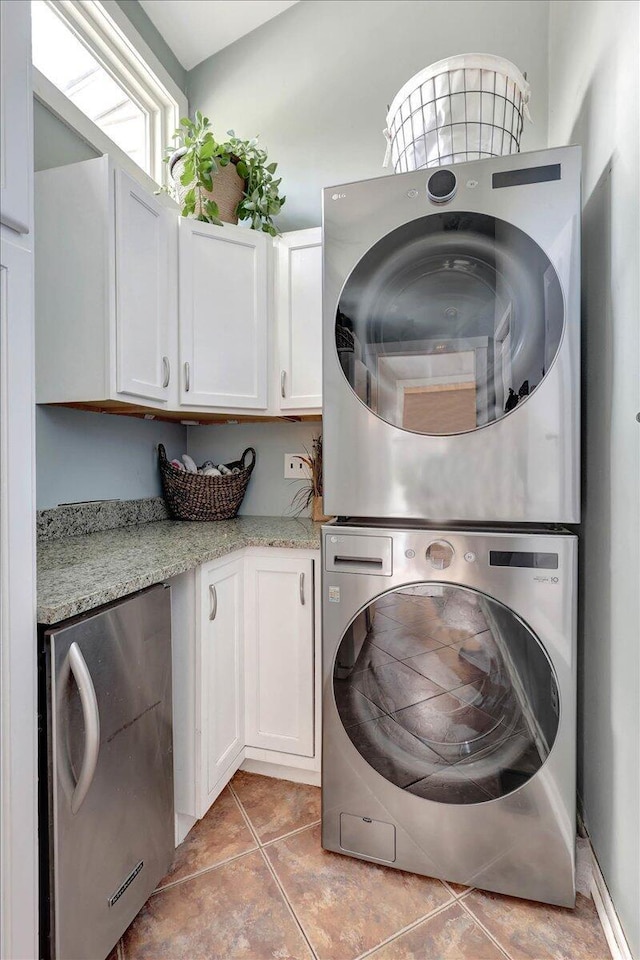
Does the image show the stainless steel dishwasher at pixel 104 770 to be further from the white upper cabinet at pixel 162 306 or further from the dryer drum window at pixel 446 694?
the white upper cabinet at pixel 162 306

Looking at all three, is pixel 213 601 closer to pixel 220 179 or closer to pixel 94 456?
pixel 94 456

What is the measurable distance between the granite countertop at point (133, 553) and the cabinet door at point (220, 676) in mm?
109

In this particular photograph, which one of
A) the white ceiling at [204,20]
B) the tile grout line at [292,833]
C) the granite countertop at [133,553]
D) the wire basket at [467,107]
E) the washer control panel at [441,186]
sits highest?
the white ceiling at [204,20]

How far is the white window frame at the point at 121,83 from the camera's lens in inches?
60.5

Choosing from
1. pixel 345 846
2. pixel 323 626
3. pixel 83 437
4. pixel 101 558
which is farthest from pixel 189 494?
pixel 345 846

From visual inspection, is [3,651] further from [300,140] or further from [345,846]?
[300,140]

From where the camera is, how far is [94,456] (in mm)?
1679

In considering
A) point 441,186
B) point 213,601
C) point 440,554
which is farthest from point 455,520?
point 441,186

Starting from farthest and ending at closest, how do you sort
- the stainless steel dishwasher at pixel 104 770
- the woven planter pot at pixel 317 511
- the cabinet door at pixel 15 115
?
1. the woven planter pot at pixel 317 511
2. the stainless steel dishwasher at pixel 104 770
3. the cabinet door at pixel 15 115

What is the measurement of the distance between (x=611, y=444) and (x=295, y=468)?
1.27m

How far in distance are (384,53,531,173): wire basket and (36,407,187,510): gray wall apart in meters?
1.38

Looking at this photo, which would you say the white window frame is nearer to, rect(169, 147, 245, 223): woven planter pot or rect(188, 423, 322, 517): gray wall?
rect(169, 147, 245, 223): woven planter pot

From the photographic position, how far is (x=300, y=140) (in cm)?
211

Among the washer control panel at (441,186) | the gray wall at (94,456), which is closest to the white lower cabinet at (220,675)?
the gray wall at (94,456)
